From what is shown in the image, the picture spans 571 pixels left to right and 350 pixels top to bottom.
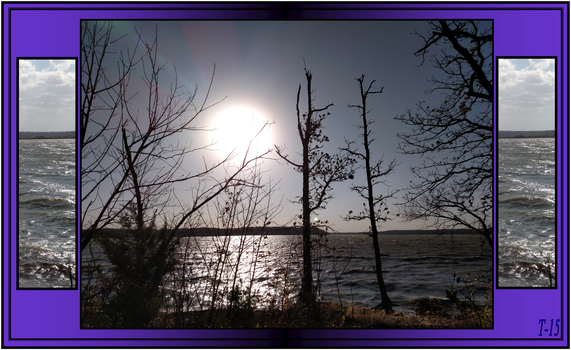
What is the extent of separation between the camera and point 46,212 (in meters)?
3.02

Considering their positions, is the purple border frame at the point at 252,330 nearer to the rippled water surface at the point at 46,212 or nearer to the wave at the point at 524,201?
the rippled water surface at the point at 46,212

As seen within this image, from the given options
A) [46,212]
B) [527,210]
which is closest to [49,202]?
[46,212]

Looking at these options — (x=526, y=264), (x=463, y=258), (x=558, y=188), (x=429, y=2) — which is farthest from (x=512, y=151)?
(x=463, y=258)

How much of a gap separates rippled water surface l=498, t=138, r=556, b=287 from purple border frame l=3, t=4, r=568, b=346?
339 mm

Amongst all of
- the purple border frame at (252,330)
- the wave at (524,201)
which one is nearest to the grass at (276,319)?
the purple border frame at (252,330)

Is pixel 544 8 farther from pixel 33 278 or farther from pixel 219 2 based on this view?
pixel 33 278

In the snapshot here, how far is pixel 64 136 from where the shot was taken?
9.57 feet

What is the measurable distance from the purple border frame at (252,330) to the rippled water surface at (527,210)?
0.34 metres

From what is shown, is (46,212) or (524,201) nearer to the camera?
(46,212)

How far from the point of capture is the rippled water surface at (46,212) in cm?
292

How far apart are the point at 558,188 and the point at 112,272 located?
15.0ft

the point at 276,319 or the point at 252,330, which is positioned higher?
the point at 252,330

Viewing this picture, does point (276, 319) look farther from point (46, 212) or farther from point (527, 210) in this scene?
point (527, 210)

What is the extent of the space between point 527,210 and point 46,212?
16.8 feet
